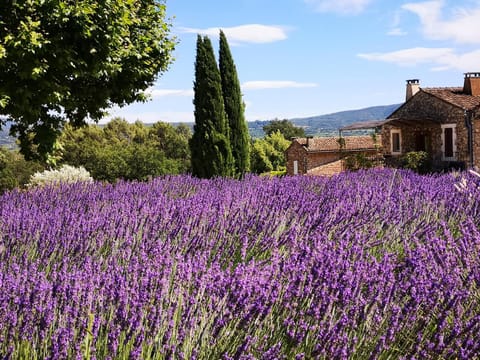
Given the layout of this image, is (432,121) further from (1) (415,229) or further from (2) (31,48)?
(1) (415,229)

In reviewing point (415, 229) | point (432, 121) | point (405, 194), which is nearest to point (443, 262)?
point (415, 229)

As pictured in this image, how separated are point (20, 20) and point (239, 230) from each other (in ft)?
25.9

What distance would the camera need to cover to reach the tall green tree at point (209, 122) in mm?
15531

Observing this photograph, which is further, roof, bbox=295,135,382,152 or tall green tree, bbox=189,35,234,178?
roof, bbox=295,135,382,152

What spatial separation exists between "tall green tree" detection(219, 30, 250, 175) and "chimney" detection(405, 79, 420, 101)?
18225 millimetres

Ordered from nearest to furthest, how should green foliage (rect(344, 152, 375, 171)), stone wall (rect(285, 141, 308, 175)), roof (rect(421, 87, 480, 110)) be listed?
green foliage (rect(344, 152, 375, 171)) < roof (rect(421, 87, 480, 110)) < stone wall (rect(285, 141, 308, 175))

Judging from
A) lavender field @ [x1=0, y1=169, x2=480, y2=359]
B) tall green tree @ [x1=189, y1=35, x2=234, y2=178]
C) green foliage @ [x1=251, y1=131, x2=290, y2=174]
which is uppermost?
tall green tree @ [x1=189, y1=35, x2=234, y2=178]

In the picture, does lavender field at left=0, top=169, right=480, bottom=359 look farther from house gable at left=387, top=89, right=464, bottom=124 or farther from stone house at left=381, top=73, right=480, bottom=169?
house gable at left=387, top=89, right=464, bottom=124

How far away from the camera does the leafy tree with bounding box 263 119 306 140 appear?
81375 millimetres

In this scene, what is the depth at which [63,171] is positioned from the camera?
16578 mm

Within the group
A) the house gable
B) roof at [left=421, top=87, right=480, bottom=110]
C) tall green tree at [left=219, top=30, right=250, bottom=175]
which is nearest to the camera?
tall green tree at [left=219, top=30, right=250, bottom=175]

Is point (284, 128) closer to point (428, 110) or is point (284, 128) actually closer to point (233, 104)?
point (428, 110)

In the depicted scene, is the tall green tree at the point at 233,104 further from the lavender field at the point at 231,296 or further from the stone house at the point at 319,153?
the stone house at the point at 319,153

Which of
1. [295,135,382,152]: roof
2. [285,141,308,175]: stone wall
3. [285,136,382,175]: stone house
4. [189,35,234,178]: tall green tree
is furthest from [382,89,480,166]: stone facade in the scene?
[189,35,234,178]: tall green tree
